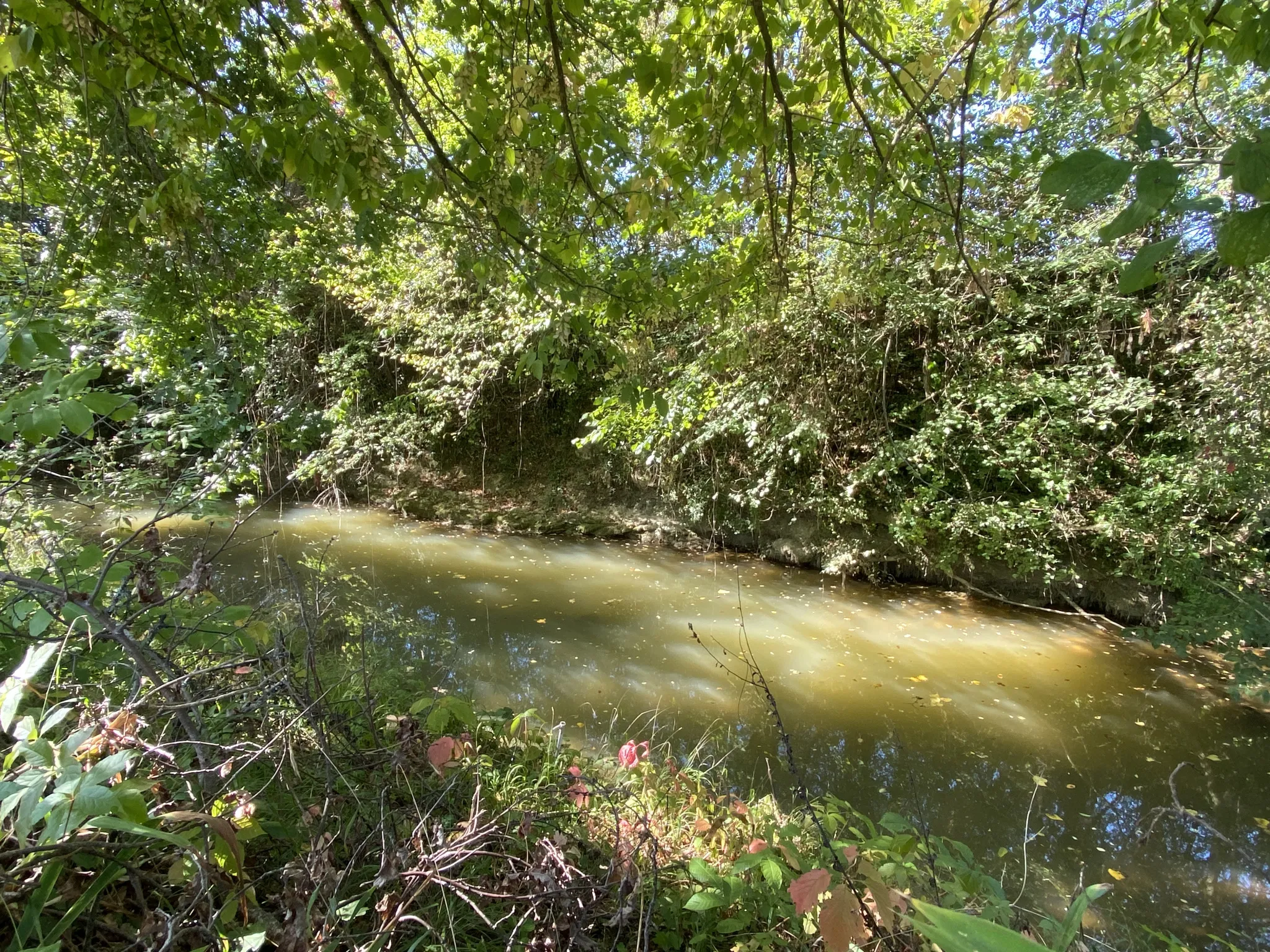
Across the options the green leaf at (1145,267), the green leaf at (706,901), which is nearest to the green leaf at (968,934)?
the green leaf at (1145,267)

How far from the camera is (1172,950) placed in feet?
4.51

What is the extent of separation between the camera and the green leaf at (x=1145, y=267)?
58 centimetres

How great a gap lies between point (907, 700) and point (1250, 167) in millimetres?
4255

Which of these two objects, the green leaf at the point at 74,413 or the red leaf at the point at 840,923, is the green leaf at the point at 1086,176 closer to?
the red leaf at the point at 840,923

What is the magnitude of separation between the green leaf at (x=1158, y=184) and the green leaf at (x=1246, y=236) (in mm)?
69

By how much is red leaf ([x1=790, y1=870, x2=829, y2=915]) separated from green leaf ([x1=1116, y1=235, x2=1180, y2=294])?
4.06 feet

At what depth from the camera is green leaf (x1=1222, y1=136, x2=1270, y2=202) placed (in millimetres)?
579

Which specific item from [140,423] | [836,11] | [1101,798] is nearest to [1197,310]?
[1101,798]

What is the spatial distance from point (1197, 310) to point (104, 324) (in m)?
8.89

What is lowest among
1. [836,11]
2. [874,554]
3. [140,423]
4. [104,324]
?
[874,554]

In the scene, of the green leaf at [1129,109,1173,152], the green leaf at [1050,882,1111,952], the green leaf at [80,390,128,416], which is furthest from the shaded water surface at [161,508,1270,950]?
the green leaf at [80,390,128,416]

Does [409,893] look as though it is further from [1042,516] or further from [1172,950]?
[1042,516]

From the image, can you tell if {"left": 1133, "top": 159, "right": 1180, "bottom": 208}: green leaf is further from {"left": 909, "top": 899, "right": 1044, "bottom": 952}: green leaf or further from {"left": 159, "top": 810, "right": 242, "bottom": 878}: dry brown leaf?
{"left": 159, "top": 810, "right": 242, "bottom": 878}: dry brown leaf

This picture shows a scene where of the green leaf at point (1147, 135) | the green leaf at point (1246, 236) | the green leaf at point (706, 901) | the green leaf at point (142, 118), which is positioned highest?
the green leaf at point (142, 118)
